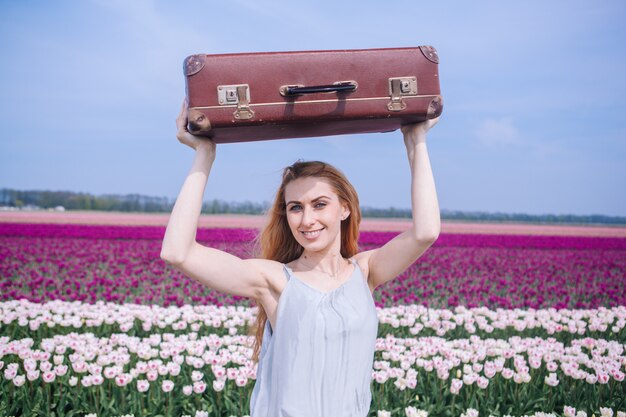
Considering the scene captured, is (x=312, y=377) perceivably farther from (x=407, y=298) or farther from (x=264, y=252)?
(x=407, y=298)

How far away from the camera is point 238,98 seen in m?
1.99

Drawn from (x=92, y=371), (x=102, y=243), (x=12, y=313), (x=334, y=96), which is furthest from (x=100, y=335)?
(x=102, y=243)

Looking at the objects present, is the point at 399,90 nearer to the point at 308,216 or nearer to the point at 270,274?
the point at 308,216

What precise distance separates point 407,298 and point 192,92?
6.32m

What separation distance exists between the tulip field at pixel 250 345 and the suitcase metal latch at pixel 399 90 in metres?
1.16

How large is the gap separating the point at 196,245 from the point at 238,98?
0.59 m

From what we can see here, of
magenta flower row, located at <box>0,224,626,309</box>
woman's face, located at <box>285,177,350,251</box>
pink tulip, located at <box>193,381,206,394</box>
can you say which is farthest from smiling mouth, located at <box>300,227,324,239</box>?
pink tulip, located at <box>193,381,206,394</box>

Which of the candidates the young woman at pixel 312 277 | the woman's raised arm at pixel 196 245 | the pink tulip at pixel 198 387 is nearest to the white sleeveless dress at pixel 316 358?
the young woman at pixel 312 277

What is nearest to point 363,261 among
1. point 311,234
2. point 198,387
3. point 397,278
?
point 311,234

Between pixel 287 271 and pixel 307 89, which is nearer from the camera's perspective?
pixel 307 89

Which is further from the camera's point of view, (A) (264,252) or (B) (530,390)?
(B) (530,390)

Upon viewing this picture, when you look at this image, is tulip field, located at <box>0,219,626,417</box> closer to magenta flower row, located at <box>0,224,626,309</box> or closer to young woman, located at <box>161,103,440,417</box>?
magenta flower row, located at <box>0,224,626,309</box>

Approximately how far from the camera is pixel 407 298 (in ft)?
25.5

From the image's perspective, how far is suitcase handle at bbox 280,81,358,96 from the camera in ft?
6.45
